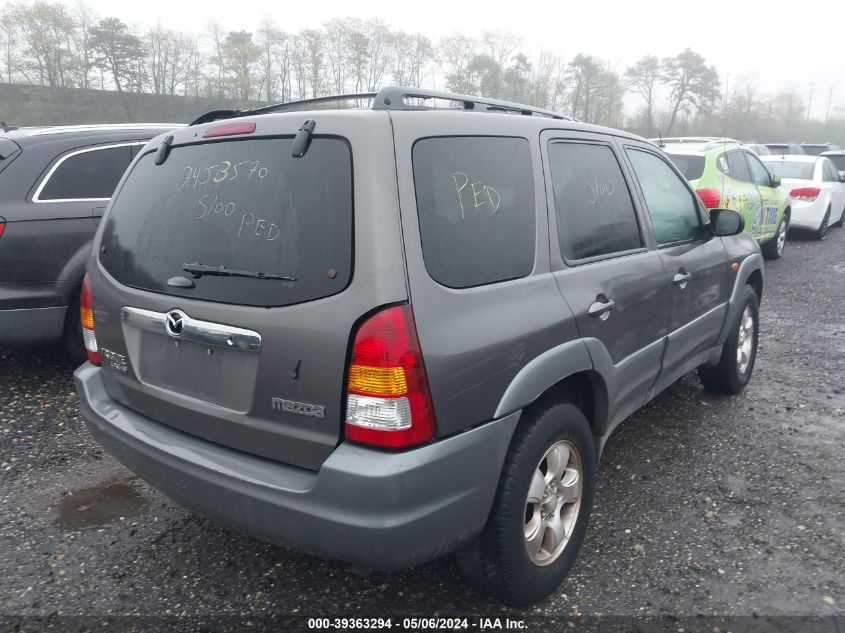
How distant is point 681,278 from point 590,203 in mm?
877

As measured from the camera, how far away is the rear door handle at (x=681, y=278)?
3.31 m

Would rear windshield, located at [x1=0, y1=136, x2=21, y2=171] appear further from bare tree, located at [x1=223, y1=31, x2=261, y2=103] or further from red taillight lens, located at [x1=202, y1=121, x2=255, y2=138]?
bare tree, located at [x1=223, y1=31, x2=261, y2=103]

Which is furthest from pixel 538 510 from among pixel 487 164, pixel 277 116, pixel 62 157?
pixel 62 157

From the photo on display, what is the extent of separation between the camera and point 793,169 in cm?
1238

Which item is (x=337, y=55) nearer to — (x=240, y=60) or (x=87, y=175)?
(x=240, y=60)

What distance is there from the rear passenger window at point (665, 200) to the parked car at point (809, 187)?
9550 millimetres

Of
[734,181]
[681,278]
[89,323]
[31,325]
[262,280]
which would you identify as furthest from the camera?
[734,181]

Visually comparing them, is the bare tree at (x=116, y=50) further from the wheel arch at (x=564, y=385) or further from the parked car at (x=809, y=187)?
the wheel arch at (x=564, y=385)

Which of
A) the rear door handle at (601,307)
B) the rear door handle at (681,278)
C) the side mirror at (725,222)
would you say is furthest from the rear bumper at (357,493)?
the side mirror at (725,222)

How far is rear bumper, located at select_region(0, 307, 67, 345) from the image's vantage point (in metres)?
4.23

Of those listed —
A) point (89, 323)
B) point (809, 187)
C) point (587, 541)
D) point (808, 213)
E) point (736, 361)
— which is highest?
point (89, 323)

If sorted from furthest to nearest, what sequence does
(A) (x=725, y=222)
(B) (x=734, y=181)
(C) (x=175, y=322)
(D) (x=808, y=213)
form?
(D) (x=808, y=213), (B) (x=734, y=181), (A) (x=725, y=222), (C) (x=175, y=322)

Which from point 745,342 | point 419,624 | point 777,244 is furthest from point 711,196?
point 419,624

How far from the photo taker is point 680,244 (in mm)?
3512
